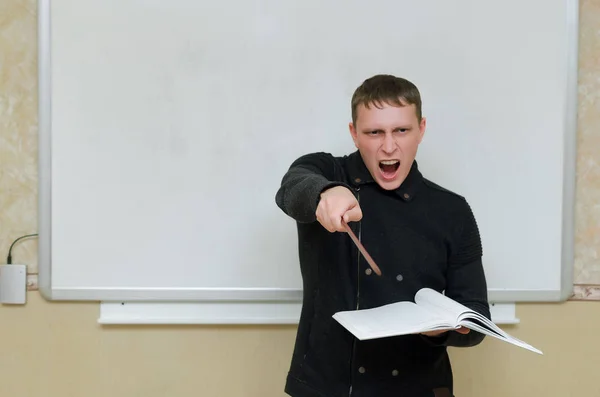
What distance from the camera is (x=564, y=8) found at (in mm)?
1631

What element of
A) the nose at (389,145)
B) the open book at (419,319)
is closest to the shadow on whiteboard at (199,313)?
the open book at (419,319)

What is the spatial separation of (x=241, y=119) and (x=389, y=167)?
0.52 m

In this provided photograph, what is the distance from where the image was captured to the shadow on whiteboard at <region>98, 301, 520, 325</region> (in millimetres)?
1622

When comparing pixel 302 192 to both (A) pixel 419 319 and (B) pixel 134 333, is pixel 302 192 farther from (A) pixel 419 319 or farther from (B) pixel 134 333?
(B) pixel 134 333

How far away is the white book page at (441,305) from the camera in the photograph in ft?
3.27

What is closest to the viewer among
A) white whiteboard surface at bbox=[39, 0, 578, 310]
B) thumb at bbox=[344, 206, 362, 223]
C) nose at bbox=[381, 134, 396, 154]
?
thumb at bbox=[344, 206, 362, 223]

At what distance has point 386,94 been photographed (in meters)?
1.21

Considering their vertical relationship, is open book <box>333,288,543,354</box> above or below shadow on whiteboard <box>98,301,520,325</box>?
above

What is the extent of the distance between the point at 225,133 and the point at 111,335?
638mm

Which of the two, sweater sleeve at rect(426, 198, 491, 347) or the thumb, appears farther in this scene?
sweater sleeve at rect(426, 198, 491, 347)

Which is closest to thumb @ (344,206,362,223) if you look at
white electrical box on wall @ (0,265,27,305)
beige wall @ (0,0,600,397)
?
beige wall @ (0,0,600,397)

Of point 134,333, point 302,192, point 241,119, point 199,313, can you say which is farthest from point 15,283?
point 302,192

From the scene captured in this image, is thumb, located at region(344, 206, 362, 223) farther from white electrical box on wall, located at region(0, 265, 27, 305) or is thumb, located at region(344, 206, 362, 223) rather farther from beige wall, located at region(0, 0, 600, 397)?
white electrical box on wall, located at region(0, 265, 27, 305)

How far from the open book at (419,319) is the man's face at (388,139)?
25cm
